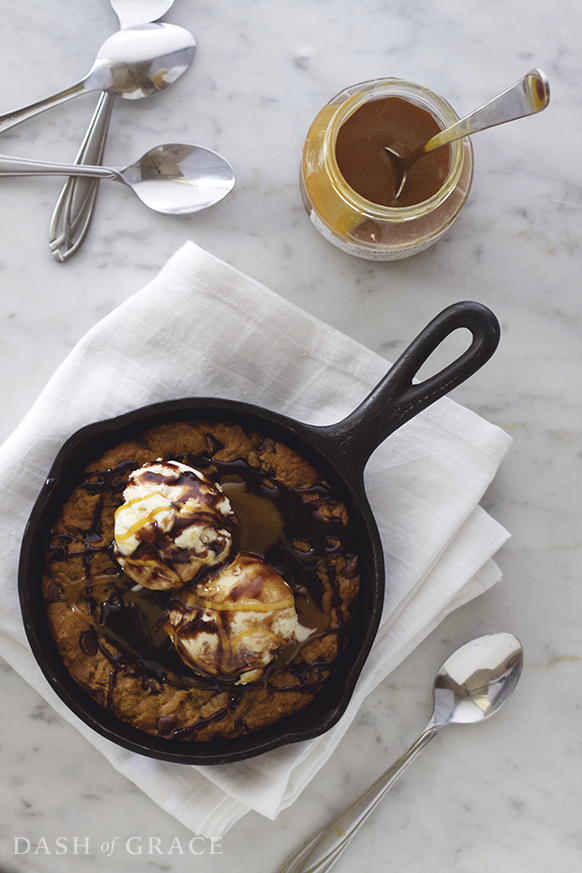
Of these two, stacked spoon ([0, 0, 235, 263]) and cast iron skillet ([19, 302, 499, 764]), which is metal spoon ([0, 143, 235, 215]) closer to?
stacked spoon ([0, 0, 235, 263])

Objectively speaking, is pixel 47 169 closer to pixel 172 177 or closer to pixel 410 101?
pixel 172 177

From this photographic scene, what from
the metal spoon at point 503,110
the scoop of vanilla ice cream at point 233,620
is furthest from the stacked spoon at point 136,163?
the scoop of vanilla ice cream at point 233,620

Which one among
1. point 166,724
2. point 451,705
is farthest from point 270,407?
point 451,705

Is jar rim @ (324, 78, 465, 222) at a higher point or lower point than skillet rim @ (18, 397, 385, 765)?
higher

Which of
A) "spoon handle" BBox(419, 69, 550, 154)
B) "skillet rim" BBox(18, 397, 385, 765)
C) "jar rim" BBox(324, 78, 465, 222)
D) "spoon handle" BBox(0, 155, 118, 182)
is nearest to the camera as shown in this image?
"spoon handle" BBox(419, 69, 550, 154)

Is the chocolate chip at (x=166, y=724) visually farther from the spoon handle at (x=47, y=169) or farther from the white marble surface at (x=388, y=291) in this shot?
the spoon handle at (x=47, y=169)

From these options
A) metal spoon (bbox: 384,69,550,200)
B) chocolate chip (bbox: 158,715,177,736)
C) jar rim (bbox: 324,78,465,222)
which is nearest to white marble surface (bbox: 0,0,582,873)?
jar rim (bbox: 324,78,465,222)
